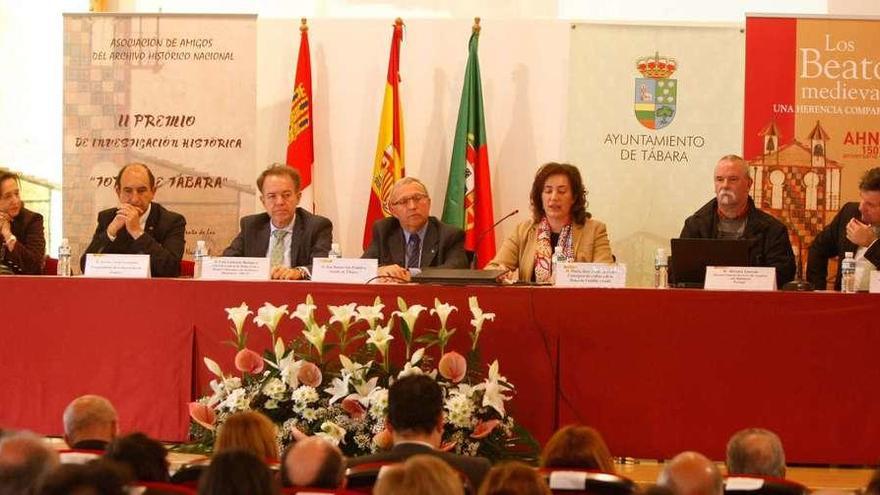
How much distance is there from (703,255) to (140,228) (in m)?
2.71

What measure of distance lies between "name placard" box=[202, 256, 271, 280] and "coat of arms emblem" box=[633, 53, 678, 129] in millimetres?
2998

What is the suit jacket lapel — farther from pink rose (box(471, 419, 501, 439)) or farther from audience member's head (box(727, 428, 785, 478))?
audience member's head (box(727, 428, 785, 478))

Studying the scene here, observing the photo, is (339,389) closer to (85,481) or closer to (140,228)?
(140,228)

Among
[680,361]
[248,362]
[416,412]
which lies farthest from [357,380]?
[680,361]

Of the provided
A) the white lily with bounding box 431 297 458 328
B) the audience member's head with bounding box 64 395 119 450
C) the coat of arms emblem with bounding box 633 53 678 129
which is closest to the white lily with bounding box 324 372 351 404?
the white lily with bounding box 431 297 458 328

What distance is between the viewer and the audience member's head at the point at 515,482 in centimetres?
254

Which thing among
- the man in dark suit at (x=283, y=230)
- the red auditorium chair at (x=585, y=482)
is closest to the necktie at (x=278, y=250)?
the man in dark suit at (x=283, y=230)

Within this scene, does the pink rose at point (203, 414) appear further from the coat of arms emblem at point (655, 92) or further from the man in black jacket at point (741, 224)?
the coat of arms emblem at point (655, 92)

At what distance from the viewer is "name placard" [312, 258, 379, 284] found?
17.4 ft

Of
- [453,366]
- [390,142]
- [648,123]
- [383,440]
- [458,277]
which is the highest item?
[648,123]

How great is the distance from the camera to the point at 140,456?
2902 millimetres

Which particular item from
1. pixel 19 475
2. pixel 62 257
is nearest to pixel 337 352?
pixel 62 257

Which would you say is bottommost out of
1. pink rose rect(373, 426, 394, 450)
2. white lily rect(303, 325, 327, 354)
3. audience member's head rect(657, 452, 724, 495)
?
pink rose rect(373, 426, 394, 450)

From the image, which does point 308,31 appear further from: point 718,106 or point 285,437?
point 285,437
